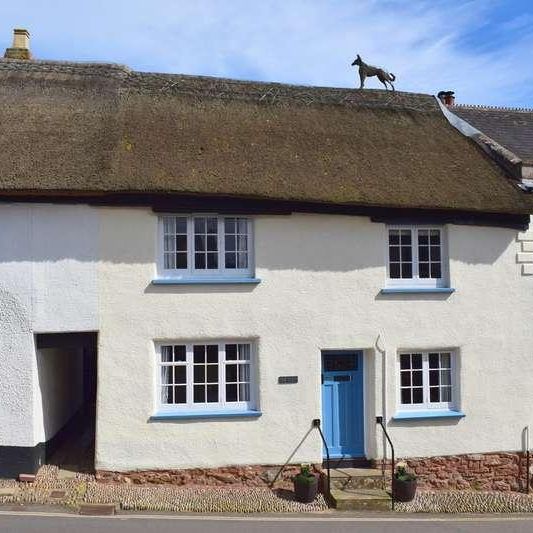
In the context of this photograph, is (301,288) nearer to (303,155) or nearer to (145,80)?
(303,155)

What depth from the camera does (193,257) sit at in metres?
10.8

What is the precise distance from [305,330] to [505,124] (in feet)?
28.5

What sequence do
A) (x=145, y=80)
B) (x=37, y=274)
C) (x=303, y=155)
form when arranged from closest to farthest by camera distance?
(x=37, y=274) < (x=303, y=155) < (x=145, y=80)

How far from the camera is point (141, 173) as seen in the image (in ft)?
34.0

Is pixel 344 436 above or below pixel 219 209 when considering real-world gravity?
below

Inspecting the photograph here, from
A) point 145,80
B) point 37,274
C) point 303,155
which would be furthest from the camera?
point 145,80

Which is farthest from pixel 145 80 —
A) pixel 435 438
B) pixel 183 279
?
pixel 435 438

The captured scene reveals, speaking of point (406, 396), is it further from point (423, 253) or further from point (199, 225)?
point (199, 225)

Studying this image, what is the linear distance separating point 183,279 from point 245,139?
322cm

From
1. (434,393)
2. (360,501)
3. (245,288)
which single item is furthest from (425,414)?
(245,288)

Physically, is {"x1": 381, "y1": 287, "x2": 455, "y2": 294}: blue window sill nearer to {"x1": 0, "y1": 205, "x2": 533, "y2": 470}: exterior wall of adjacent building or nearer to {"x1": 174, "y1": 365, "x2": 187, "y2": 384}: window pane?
{"x1": 0, "y1": 205, "x2": 533, "y2": 470}: exterior wall of adjacent building

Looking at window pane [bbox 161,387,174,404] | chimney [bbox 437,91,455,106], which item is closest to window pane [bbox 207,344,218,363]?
window pane [bbox 161,387,174,404]

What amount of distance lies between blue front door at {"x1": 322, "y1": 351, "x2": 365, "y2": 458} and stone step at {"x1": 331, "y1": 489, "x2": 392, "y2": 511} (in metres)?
1.17

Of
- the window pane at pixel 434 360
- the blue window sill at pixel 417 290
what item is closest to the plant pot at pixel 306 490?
the window pane at pixel 434 360
